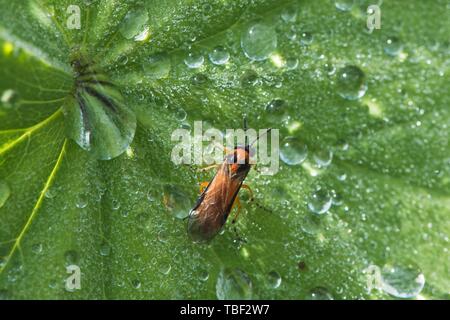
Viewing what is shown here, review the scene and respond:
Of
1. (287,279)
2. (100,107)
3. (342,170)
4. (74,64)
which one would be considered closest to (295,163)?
(342,170)

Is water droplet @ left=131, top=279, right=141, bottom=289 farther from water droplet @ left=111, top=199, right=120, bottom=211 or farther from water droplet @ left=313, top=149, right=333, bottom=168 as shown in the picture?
water droplet @ left=313, top=149, right=333, bottom=168

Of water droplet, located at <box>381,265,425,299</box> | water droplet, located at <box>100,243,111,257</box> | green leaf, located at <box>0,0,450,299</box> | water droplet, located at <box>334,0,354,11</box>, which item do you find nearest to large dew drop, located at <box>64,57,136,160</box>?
green leaf, located at <box>0,0,450,299</box>

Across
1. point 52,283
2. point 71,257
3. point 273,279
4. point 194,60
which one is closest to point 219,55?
point 194,60

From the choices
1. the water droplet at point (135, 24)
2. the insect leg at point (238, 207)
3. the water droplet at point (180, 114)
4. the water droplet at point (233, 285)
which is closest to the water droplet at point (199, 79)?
the water droplet at point (180, 114)

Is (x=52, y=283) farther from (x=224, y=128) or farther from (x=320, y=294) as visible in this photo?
(x=320, y=294)

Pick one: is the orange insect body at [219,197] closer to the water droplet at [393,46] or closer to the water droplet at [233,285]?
the water droplet at [233,285]
